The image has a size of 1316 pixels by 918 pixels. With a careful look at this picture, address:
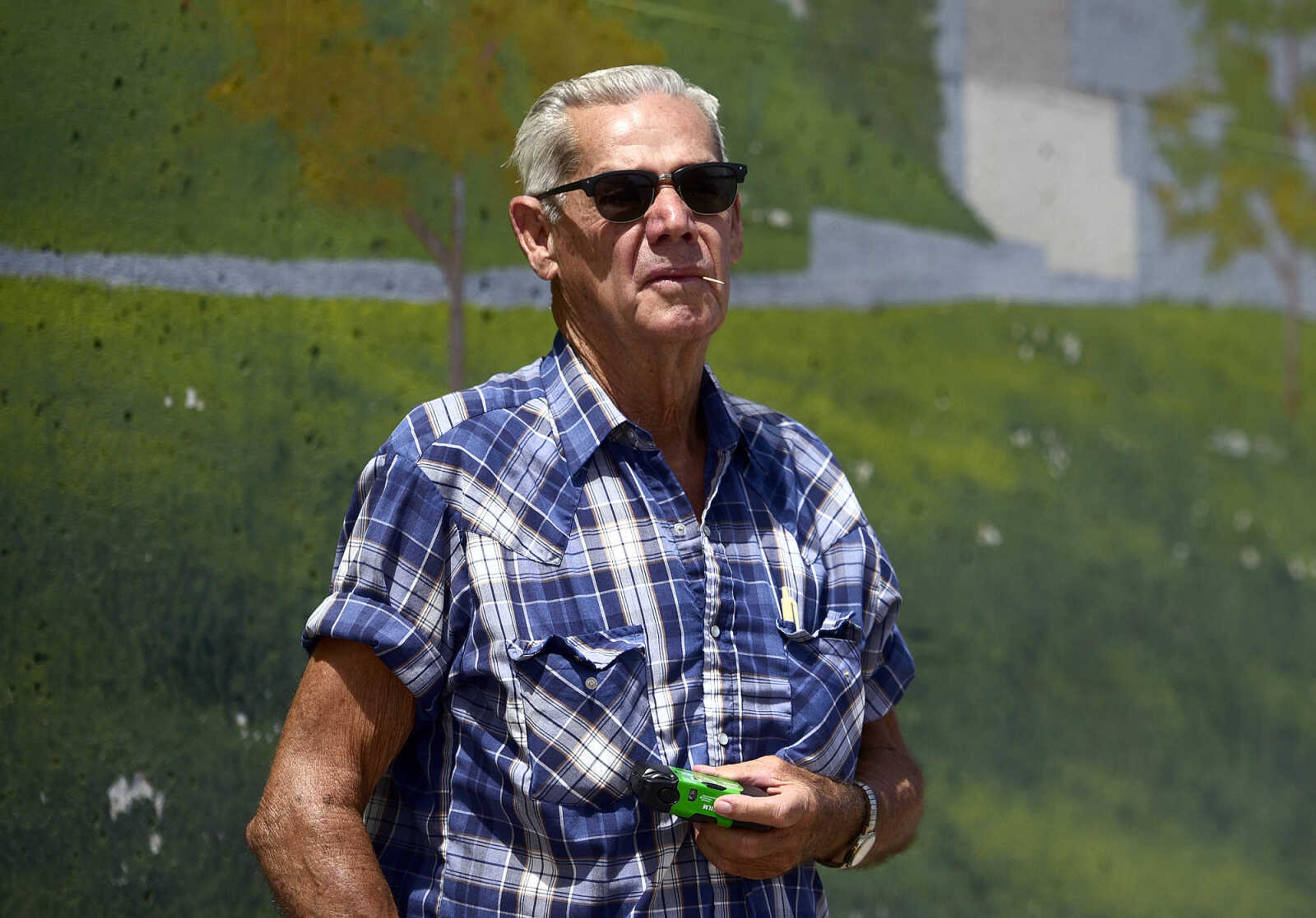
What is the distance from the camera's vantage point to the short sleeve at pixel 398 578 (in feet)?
5.79

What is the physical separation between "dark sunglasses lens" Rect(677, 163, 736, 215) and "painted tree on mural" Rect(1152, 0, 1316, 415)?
3204 millimetres

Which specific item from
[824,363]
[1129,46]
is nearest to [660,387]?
[824,363]

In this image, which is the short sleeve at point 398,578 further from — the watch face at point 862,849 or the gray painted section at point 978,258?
the gray painted section at point 978,258

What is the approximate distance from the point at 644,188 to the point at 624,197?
1.2 inches

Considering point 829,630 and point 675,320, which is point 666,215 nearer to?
point 675,320

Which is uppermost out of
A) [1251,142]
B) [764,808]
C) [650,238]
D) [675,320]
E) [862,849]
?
[1251,142]

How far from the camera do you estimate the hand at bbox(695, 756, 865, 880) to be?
5.99 feet

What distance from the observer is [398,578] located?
5.91 ft

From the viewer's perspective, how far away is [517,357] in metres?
3.13

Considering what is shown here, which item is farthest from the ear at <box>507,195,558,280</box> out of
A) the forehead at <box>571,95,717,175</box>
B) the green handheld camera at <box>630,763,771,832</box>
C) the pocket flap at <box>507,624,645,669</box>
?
the green handheld camera at <box>630,763,771,832</box>

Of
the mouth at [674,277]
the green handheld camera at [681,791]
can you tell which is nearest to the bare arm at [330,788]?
the green handheld camera at [681,791]

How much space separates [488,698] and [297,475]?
41.9 inches

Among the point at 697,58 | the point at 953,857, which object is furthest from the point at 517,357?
the point at 953,857

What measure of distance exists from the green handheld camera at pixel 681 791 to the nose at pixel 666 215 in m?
0.73
